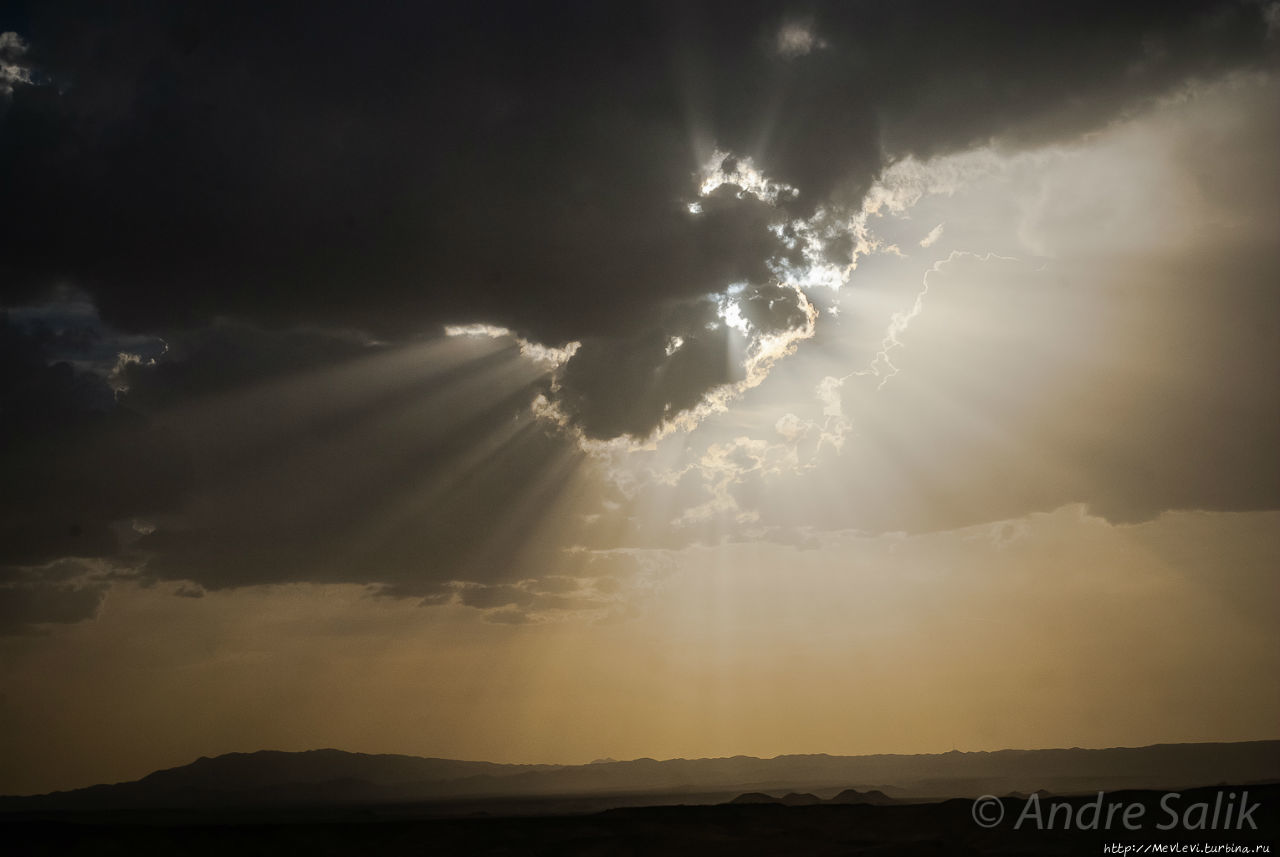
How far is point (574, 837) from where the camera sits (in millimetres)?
40562

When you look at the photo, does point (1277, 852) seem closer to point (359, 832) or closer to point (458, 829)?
point (458, 829)

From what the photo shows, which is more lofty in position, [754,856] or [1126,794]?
[1126,794]

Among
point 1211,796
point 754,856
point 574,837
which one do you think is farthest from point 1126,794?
point 574,837

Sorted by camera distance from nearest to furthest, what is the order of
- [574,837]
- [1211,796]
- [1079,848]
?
[1079,848] → [1211,796] → [574,837]

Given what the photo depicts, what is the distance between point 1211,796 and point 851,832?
16.4 metres

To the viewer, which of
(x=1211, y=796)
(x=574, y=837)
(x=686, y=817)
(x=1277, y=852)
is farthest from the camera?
(x=686, y=817)

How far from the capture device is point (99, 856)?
38.5m

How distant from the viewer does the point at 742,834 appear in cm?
4016

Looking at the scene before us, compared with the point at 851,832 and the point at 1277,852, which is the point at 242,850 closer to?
the point at 851,832

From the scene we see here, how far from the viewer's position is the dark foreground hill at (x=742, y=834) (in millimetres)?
35137

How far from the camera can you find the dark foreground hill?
115 feet

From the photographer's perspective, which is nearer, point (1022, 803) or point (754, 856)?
point (754, 856)

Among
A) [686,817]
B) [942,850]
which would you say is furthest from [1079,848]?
[686,817]

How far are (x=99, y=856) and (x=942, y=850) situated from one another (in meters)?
38.3
